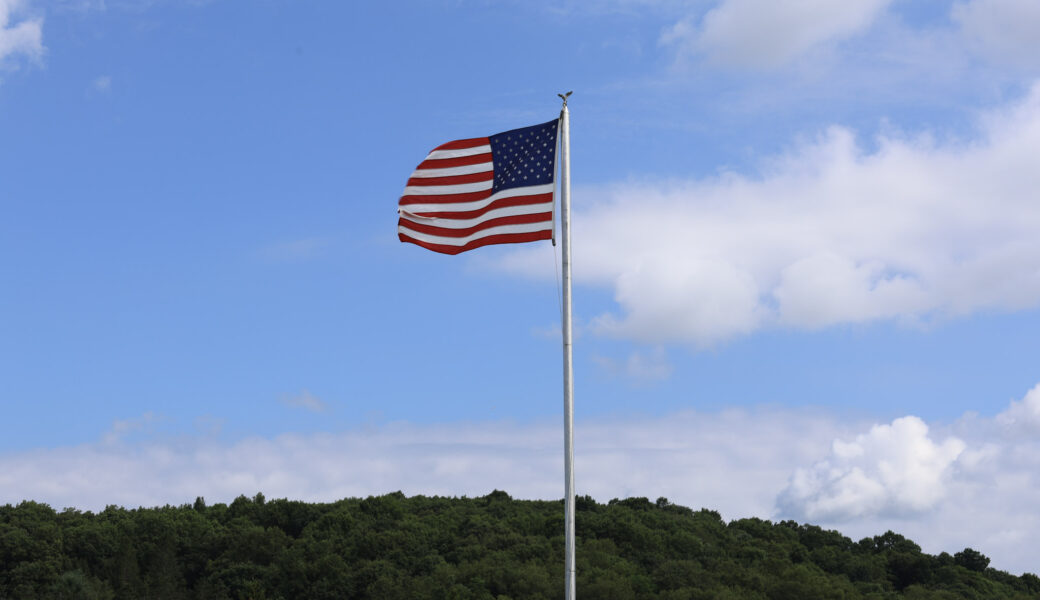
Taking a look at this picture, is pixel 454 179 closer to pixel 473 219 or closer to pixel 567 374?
pixel 473 219

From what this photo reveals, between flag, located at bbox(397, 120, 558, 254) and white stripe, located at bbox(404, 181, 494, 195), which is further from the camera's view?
white stripe, located at bbox(404, 181, 494, 195)

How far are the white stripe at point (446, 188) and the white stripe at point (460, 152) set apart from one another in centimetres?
56

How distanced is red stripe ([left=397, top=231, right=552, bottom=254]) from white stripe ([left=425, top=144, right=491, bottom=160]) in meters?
1.58

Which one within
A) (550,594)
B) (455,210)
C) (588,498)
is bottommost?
(550,594)

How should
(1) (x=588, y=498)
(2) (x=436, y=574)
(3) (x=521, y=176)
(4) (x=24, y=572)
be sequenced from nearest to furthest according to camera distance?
(3) (x=521, y=176) → (2) (x=436, y=574) → (4) (x=24, y=572) → (1) (x=588, y=498)

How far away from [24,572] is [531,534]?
1232 inches

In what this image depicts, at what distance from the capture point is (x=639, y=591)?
60.0 metres

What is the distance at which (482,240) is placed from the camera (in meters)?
19.3

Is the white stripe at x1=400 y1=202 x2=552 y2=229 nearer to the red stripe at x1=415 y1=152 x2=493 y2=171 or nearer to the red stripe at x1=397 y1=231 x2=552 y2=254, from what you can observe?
the red stripe at x1=397 y1=231 x2=552 y2=254

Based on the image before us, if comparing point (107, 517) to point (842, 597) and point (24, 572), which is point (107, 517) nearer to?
point (24, 572)

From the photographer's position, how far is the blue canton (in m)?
19.2

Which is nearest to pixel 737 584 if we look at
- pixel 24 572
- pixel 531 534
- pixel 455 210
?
pixel 531 534

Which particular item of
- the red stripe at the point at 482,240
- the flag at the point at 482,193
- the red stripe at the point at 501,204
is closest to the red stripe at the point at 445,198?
the flag at the point at 482,193

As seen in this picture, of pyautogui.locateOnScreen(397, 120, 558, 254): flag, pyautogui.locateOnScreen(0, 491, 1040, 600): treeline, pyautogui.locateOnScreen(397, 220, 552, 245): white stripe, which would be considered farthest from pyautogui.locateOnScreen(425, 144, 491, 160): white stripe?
pyautogui.locateOnScreen(0, 491, 1040, 600): treeline
